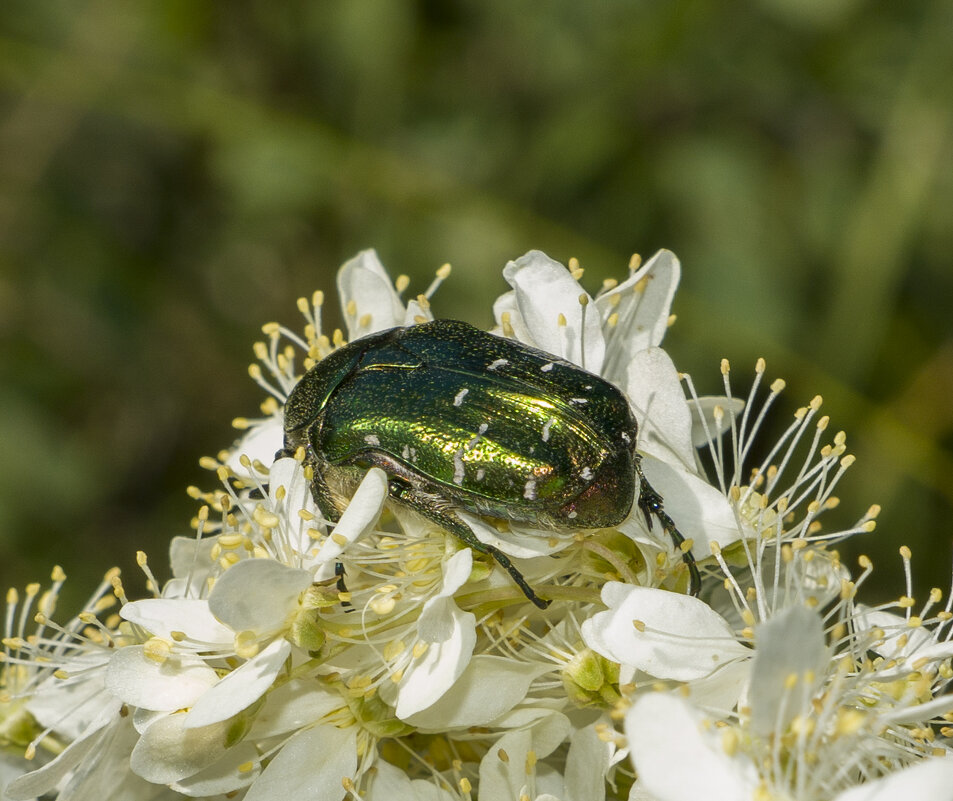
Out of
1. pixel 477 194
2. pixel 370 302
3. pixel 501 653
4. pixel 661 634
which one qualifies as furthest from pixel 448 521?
pixel 477 194

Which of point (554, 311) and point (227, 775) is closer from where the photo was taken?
point (227, 775)

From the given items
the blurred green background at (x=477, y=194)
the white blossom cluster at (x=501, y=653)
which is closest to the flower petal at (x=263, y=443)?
the white blossom cluster at (x=501, y=653)

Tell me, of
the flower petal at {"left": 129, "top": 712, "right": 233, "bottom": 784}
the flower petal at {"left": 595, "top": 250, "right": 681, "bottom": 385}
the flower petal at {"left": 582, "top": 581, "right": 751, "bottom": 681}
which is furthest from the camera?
the flower petal at {"left": 595, "top": 250, "right": 681, "bottom": 385}

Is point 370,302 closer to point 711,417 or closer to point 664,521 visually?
point 711,417

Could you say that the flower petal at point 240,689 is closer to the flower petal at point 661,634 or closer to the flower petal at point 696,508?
the flower petal at point 661,634

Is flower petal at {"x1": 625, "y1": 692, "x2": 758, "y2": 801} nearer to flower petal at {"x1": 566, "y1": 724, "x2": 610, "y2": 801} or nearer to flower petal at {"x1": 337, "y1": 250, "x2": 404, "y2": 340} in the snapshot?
flower petal at {"x1": 566, "y1": 724, "x2": 610, "y2": 801}

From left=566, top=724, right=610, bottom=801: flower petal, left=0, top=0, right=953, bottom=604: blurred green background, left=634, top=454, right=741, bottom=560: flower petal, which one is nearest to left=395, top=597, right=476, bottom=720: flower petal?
left=566, top=724, right=610, bottom=801: flower petal
